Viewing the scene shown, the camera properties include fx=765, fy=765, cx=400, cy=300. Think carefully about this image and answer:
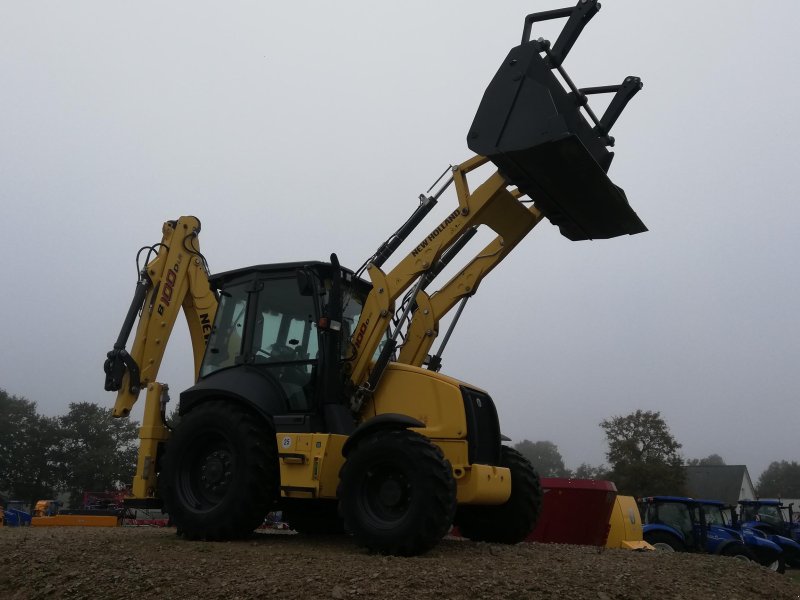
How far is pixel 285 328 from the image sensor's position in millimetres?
7848

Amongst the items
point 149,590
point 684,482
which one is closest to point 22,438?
point 684,482

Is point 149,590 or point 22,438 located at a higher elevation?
point 22,438

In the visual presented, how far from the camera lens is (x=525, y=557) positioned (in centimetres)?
638

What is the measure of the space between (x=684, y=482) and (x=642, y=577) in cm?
3765

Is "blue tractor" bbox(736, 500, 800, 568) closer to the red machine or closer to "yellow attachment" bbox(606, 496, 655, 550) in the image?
"yellow attachment" bbox(606, 496, 655, 550)

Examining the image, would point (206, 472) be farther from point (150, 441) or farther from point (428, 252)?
point (428, 252)

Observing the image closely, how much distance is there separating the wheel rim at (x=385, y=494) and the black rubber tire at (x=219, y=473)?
1.09 metres

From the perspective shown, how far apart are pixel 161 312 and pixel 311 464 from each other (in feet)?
10.3

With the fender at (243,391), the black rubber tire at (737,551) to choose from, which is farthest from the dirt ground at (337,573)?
the black rubber tire at (737,551)

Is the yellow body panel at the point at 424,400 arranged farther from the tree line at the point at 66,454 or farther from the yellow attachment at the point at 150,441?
the tree line at the point at 66,454

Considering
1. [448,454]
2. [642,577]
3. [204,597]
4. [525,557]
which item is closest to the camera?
[204,597]

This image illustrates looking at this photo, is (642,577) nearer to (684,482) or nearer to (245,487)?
(245,487)

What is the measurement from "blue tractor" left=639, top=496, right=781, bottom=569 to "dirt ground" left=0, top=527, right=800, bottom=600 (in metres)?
11.5

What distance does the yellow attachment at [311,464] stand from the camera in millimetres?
6824
